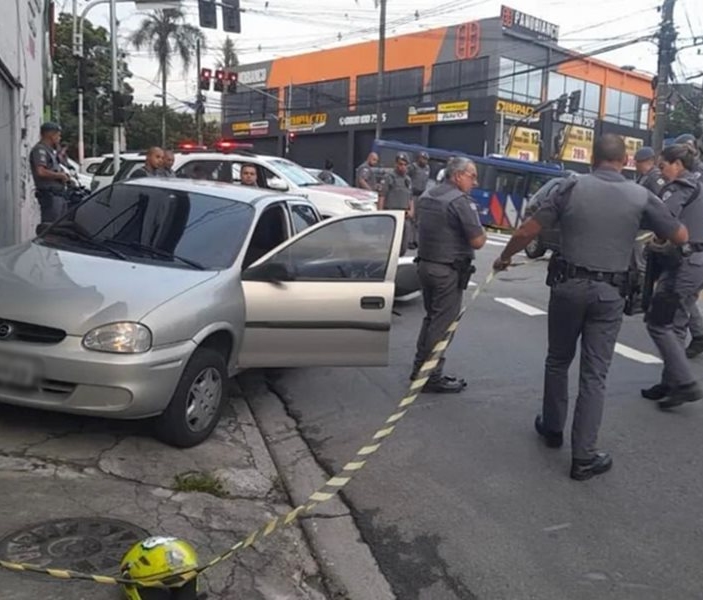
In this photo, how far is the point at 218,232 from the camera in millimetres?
5520

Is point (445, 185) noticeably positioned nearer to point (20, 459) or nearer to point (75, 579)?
point (20, 459)

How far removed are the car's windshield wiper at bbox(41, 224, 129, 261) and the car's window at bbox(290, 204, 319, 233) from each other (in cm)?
159

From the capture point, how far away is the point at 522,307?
10.3 m

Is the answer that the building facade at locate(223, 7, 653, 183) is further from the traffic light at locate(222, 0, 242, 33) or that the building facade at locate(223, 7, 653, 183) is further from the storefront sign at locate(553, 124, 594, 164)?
the traffic light at locate(222, 0, 242, 33)

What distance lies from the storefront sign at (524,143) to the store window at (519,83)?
187 centimetres

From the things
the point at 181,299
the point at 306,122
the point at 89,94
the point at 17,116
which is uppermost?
the point at 89,94

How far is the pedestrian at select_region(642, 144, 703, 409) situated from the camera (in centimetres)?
575

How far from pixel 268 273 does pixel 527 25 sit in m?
43.6

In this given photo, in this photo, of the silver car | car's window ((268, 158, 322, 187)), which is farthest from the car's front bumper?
car's window ((268, 158, 322, 187))

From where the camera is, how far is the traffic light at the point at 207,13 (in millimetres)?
20480

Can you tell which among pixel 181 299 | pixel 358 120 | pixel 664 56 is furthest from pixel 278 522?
pixel 358 120

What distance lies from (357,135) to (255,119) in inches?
488

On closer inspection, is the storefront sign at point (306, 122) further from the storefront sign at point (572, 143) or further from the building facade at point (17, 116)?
the building facade at point (17, 116)

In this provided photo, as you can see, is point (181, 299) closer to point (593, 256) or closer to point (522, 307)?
point (593, 256)
